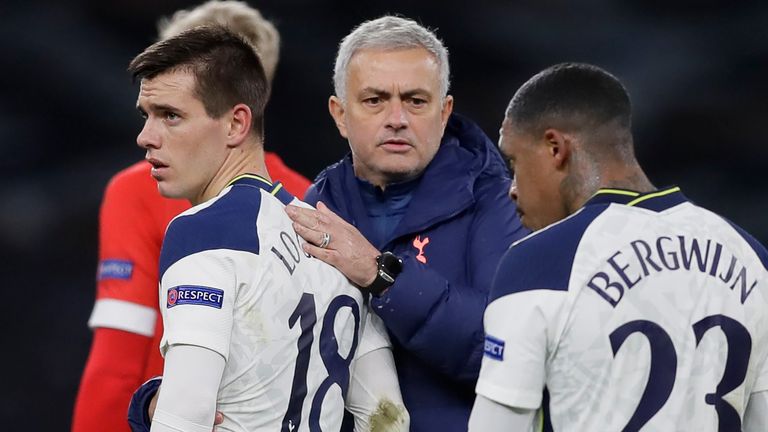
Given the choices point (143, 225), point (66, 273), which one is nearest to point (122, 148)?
point (66, 273)

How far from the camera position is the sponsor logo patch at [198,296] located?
6.98 ft

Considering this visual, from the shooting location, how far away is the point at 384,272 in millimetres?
2504

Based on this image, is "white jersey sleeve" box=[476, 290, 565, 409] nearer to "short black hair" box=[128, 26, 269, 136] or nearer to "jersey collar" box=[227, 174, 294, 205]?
"jersey collar" box=[227, 174, 294, 205]

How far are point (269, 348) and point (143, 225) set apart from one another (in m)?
1.20

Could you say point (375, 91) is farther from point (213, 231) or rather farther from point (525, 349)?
point (525, 349)

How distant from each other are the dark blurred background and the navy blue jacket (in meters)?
2.87

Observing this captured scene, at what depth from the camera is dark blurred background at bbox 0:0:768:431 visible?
5.44 meters

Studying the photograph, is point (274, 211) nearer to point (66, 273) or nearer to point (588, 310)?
point (588, 310)

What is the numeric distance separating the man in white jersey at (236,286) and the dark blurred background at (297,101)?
3.18 metres

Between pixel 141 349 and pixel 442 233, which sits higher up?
pixel 442 233

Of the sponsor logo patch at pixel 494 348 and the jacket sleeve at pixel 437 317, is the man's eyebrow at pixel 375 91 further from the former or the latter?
the sponsor logo patch at pixel 494 348

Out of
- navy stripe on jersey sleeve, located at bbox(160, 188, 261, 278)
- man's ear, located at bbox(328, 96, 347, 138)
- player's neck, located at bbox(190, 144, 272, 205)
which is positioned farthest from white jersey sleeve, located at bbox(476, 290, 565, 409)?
man's ear, located at bbox(328, 96, 347, 138)

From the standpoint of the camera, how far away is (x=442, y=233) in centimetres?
273

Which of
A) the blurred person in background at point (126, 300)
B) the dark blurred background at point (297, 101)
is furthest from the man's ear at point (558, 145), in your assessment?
the dark blurred background at point (297, 101)
